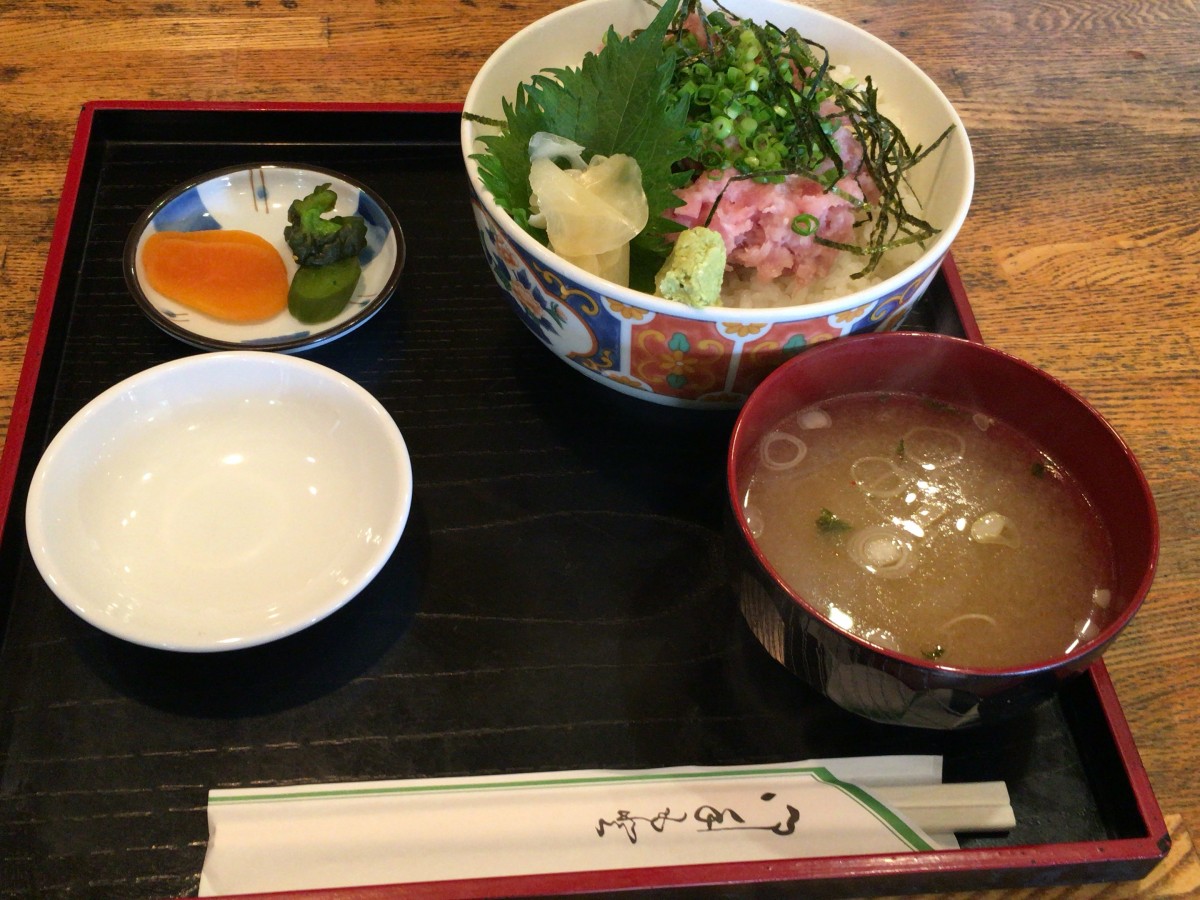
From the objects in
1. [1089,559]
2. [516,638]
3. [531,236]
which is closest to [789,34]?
[531,236]

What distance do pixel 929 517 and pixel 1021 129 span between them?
128 cm

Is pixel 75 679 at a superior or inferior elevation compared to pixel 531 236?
inferior

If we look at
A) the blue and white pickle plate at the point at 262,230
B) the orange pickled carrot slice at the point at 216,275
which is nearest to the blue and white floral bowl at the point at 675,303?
the blue and white pickle plate at the point at 262,230

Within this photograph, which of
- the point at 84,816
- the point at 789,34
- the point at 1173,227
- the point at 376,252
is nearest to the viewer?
the point at 84,816

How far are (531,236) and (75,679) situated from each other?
2.71 ft

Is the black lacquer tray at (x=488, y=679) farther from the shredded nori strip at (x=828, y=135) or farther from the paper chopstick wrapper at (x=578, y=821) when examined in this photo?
the shredded nori strip at (x=828, y=135)

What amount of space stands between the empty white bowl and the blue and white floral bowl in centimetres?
30

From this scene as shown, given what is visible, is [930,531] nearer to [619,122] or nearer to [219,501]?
[619,122]

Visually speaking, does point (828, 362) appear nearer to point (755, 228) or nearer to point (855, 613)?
point (755, 228)

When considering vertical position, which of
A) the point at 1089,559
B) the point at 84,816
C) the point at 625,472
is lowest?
the point at 84,816

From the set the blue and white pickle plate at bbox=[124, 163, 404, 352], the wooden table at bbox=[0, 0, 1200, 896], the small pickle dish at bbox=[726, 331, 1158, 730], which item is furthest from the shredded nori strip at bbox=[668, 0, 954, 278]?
the blue and white pickle plate at bbox=[124, 163, 404, 352]

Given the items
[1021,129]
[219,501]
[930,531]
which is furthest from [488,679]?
[1021,129]

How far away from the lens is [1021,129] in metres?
2.02

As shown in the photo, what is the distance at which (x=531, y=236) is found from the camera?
1250 mm
